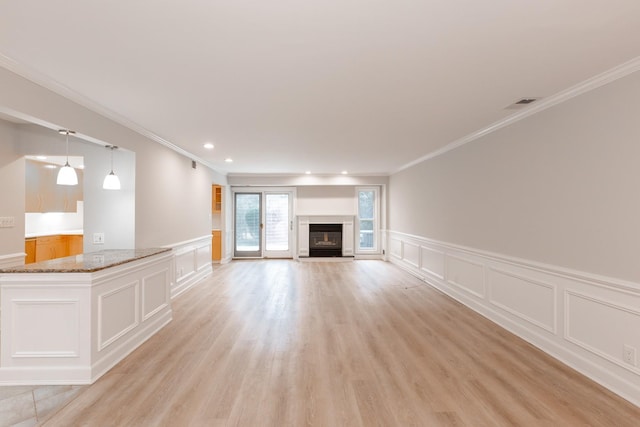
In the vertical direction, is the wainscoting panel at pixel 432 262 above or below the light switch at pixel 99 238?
below

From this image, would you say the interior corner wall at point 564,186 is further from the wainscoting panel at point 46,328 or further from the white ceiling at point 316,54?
the wainscoting panel at point 46,328

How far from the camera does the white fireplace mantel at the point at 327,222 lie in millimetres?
8555

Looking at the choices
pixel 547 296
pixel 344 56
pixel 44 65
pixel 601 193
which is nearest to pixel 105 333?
→ pixel 44 65

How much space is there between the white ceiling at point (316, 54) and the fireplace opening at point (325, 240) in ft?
17.3

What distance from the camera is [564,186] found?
112 inches

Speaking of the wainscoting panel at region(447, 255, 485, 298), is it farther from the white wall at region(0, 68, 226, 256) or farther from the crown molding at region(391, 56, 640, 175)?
the white wall at region(0, 68, 226, 256)

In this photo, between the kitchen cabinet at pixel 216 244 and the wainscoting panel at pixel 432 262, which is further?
the kitchen cabinet at pixel 216 244

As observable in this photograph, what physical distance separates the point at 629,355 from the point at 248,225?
7.85 meters

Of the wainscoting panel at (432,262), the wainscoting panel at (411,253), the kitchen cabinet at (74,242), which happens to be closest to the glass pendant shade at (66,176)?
the kitchen cabinet at (74,242)

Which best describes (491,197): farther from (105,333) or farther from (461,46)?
(105,333)

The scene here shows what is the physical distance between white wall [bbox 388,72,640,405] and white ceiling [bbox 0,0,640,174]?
43cm

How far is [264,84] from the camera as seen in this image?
101 inches

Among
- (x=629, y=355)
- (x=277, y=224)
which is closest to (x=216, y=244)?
(x=277, y=224)

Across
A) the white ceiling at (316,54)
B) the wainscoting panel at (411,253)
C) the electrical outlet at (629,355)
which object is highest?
the white ceiling at (316,54)
